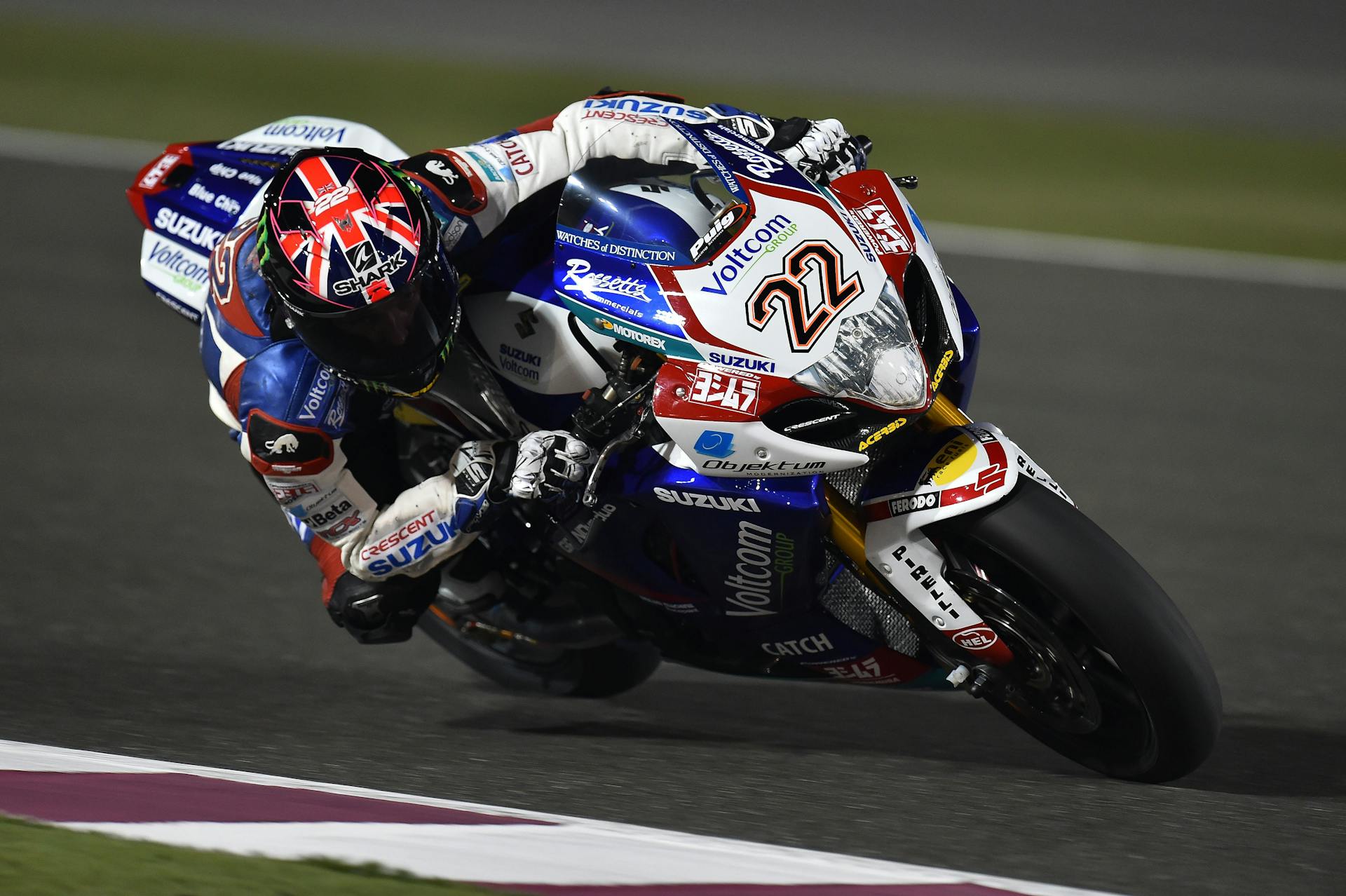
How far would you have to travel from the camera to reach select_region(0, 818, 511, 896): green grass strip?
2.76m

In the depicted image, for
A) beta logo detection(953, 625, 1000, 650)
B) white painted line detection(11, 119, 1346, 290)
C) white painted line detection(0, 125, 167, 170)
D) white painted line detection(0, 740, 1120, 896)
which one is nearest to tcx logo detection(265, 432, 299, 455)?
white painted line detection(0, 740, 1120, 896)

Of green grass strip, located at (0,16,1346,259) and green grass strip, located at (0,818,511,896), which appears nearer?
green grass strip, located at (0,818,511,896)

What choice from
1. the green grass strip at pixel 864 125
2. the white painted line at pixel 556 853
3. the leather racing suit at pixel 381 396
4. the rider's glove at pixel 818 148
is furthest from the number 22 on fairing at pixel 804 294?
the green grass strip at pixel 864 125

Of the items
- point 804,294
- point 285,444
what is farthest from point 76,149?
point 804,294

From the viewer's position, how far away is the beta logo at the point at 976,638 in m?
3.52

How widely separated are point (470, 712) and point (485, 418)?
1.02 meters

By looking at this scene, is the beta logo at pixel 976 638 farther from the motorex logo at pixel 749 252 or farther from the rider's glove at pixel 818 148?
the rider's glove at pixel 818 148

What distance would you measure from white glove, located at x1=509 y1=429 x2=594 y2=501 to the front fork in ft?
1.75

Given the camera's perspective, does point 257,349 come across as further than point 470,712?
No

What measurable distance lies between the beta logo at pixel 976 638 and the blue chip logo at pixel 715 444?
26.1 inches

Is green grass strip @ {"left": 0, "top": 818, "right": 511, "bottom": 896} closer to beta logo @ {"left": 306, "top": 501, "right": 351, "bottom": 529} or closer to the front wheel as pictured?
beta logo @ {"left": 306, "top": 501, "right": 351, "bottom": 529}

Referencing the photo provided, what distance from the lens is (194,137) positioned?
11.9 metres

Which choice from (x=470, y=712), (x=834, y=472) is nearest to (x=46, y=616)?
(x=470, y=712)

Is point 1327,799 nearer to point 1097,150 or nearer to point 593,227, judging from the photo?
point 593,227
